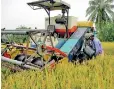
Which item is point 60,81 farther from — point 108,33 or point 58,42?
point 108,33

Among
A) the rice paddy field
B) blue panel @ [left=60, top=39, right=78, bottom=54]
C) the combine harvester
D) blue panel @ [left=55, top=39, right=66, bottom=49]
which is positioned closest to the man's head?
the combine harvester

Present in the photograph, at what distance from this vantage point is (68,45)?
23.7 feet

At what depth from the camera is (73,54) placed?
7102 mm

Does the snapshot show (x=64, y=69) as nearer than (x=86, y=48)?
Yes

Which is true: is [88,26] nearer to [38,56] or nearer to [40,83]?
[38,56]

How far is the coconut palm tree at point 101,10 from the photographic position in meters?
53.5

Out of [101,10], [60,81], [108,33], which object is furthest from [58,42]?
[108,33]

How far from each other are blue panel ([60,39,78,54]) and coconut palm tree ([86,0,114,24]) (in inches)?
1837

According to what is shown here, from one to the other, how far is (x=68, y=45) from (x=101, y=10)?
4776cm

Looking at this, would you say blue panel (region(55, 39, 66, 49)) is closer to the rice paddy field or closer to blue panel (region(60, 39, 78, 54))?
blue panel (region(60, 39, 78, 54))

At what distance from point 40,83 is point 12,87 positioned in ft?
1.45

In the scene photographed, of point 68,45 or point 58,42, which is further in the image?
point 58,42

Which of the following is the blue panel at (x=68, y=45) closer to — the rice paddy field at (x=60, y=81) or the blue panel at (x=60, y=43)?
the blue panel at (x=60, y=43)

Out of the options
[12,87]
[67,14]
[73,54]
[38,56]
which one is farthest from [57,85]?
[67,14]
